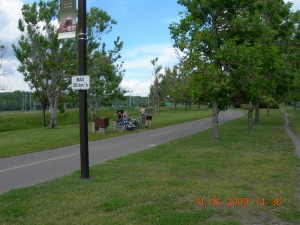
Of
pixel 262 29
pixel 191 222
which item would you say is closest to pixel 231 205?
pixel 191 222

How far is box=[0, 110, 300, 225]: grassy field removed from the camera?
19.0 feet

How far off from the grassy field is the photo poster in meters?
3.11

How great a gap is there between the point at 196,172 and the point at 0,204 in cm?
442

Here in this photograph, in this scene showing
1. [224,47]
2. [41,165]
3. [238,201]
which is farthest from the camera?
[224,47]

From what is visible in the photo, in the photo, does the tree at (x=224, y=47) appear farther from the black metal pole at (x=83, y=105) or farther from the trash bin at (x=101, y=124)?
the trash bin at (x=101, y=124)

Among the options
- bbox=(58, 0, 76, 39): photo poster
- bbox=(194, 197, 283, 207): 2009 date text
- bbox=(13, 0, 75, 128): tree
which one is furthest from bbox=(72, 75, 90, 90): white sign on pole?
bbox=(13, 0, 75, 128): tree

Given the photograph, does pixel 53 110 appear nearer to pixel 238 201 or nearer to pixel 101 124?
pixel 101 124

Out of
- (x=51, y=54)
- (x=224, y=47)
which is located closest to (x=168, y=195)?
(x=224, y=47)

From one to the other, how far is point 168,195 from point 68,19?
4377 millimetres

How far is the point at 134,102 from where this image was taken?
9256 centimetres

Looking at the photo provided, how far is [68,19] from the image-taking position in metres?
8.88

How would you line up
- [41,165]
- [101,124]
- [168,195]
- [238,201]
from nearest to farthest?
[238,201], [168,195], [41,165], [101,124]

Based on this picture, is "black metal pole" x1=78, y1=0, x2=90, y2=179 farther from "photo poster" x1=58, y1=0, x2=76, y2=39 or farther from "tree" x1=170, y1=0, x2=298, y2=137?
"tree" x1=170, y1=0, x2=298, y2=137

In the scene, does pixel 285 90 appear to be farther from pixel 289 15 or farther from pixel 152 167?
pixel 152 167
